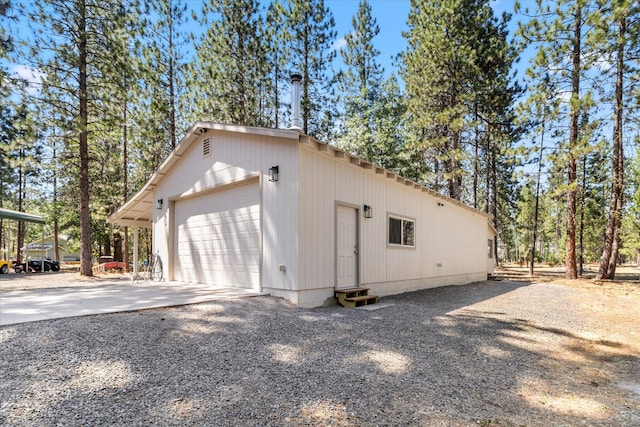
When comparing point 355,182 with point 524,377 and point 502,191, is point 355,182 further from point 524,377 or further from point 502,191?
point 502,191

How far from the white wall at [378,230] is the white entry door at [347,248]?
0.55 ft

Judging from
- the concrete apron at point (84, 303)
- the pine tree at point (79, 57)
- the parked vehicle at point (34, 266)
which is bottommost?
the parked vehicle at point (34, 266)

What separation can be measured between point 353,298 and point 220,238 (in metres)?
3.29

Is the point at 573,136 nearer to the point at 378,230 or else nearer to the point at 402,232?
the point at 402,232

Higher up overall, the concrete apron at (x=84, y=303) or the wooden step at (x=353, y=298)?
the concrete apron at (x=84, y=303)

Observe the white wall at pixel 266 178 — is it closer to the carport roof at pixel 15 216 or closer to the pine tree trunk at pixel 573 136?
the pine tree trunk at pixel 573 136

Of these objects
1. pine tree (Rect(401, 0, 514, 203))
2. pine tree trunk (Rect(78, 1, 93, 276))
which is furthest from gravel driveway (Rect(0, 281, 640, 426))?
pine tree (Rect(401, 0, 514, 203))

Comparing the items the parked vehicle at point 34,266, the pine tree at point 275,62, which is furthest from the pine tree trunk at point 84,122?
the parked vehicle at point 34,266

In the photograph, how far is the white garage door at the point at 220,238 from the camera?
7.05m

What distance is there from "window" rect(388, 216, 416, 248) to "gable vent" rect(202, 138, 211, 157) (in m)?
4.58

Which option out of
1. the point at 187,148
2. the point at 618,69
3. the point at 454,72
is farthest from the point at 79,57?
the point at 618,69

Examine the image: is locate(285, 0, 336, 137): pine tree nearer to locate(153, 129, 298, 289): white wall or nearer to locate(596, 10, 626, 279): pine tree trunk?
locate(153, 129, 298, 289): white wall

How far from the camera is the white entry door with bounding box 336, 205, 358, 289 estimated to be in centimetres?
689

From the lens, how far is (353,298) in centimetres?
657
